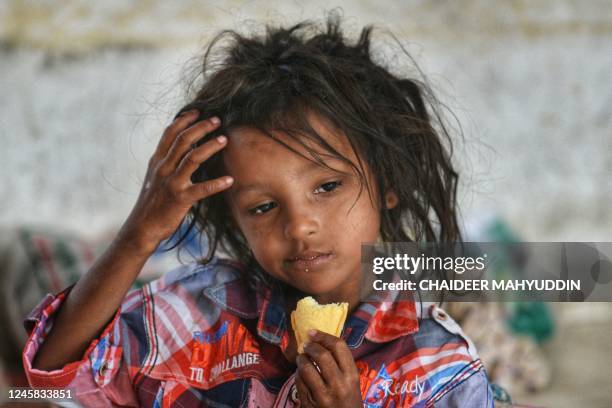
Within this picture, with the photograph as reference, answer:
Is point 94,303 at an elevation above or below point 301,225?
below

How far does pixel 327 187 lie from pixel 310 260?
11cm

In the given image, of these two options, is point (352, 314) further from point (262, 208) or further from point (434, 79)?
point (434, 79)

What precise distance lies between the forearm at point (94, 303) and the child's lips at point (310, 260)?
0.68 feet

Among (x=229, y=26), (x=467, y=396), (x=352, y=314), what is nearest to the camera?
(x=467, y=396)

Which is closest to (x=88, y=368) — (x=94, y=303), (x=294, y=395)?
(x=94, y=303)

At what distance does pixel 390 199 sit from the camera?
1.24 m

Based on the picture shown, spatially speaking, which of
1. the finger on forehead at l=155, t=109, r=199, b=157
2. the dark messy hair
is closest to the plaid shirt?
the dark messy hair

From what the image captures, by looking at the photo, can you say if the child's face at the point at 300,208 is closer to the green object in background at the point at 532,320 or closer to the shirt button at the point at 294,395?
the shirt button at the point at 294,395

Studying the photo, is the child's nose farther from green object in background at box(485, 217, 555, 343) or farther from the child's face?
green object in background at box(485, 217, 555, 343)

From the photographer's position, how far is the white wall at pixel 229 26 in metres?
2.64

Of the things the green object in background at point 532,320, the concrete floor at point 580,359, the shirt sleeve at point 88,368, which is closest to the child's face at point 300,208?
the shirt sleeve at point 88,368

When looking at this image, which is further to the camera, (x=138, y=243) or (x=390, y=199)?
(x=390, y=199)

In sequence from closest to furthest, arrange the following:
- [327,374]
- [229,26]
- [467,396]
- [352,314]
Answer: [327,374] < [467,396] < [352,314] < [229,26]

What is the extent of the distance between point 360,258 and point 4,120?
1.90 m
